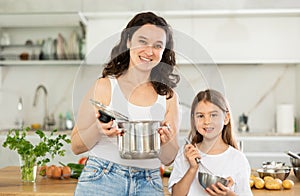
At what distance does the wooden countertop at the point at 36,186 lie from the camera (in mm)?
1629

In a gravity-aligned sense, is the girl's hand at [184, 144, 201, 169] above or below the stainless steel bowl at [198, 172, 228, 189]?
above

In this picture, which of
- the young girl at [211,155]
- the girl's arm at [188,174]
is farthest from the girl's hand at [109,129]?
the girl's arm at [188,174]

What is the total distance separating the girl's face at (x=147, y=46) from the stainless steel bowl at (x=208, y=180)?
465mm

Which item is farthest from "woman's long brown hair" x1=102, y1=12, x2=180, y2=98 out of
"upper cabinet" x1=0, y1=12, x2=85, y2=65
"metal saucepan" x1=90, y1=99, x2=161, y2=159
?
"upper cabinet" x1=0, y1=12, x2=85, y2=65

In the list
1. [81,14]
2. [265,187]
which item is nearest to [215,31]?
[81,14]

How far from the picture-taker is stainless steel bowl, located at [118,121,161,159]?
126cm

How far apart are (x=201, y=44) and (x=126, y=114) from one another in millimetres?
2577

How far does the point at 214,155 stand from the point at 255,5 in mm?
2343

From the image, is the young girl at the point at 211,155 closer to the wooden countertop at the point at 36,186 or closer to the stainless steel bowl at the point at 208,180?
the stainless steel bowl at the point at 208,180

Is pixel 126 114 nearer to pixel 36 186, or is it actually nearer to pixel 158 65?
pixel 158 65

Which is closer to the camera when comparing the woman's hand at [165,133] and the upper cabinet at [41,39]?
the woman's hand at [165,133]

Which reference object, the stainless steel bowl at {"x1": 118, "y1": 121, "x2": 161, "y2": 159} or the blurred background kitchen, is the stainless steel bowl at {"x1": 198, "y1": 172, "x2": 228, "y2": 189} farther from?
the blurred background kitchen

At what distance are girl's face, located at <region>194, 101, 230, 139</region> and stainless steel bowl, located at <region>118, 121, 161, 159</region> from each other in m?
0.19

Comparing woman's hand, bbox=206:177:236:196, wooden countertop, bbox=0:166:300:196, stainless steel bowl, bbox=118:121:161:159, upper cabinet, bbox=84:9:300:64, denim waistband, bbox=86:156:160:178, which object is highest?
upper cabinet, bbox=84:9:300:64
